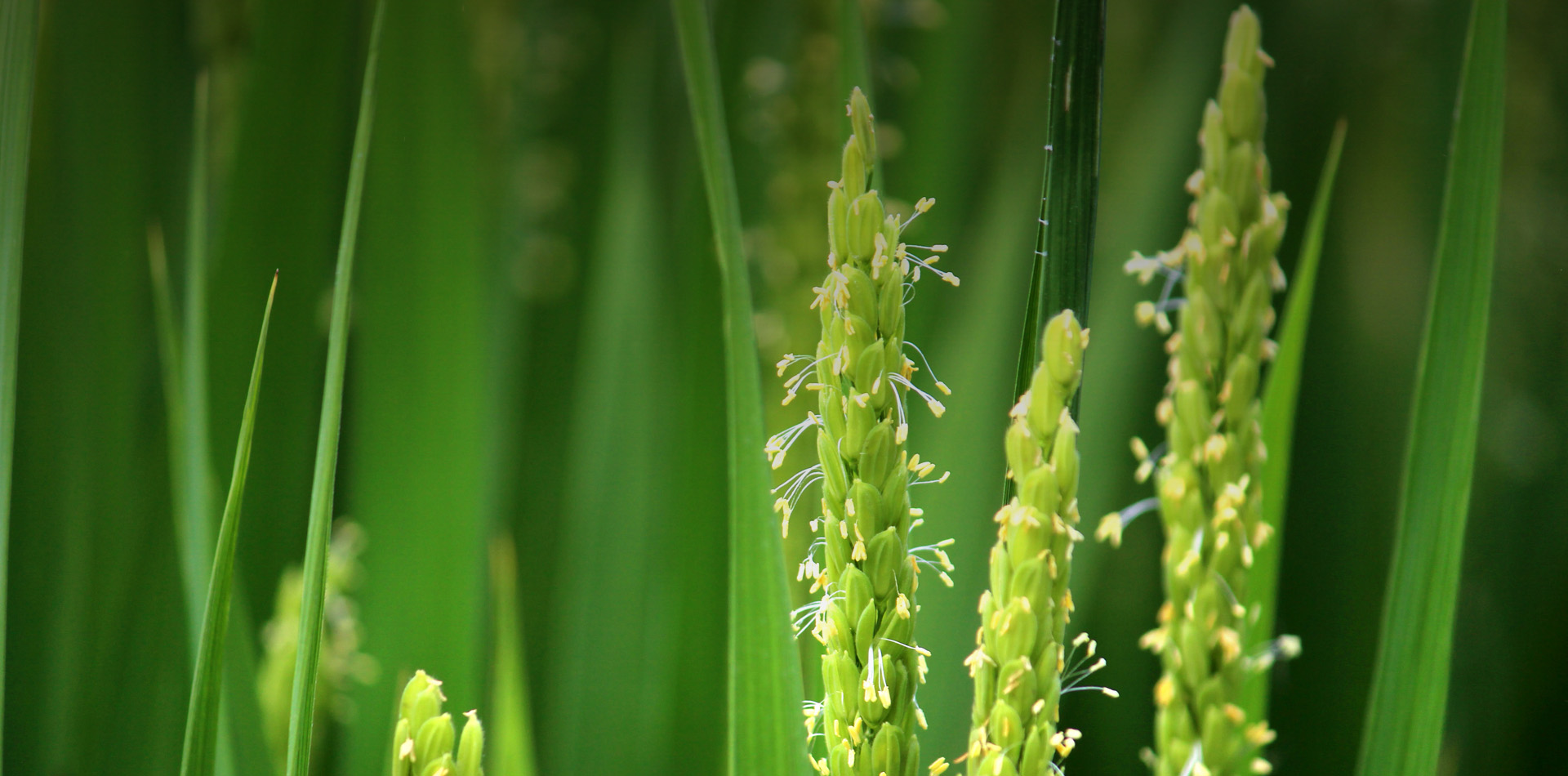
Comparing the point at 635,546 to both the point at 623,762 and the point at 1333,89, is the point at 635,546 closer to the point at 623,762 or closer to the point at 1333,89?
the point at 623,762

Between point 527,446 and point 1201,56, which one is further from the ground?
point 1201,56

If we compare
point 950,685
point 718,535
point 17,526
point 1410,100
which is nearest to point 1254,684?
point 950,685

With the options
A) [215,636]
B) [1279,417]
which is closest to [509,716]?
[215,636]

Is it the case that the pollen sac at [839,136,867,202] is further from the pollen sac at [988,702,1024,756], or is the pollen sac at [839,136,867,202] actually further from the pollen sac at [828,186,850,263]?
the pollen sac at [988,702,1024,756]

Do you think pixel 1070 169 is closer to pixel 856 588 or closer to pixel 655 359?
pixel 856 588

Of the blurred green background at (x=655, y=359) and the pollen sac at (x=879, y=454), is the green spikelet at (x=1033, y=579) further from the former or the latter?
the blurred green background at (x=655, y=359)

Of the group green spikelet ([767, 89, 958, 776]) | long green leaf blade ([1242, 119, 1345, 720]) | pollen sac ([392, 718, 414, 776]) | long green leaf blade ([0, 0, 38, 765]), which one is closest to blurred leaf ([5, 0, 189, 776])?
long green leaf blade ([0, 0, 38, 765])

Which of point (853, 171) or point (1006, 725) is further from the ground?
point (853, 171)
